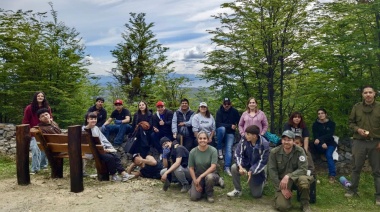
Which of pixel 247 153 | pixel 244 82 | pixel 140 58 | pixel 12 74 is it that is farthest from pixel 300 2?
pixel 140 58

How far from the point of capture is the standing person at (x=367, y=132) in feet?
20.6

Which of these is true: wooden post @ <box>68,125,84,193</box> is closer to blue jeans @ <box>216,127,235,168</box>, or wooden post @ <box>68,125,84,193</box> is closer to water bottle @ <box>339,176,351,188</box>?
blue jeans @ <box>216,127,235,168</box>

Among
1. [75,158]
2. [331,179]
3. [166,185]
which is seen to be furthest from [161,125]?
[331,179]

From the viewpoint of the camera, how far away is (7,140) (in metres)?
11.0

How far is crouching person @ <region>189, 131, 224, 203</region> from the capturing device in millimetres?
5684

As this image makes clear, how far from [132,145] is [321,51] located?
638 cm

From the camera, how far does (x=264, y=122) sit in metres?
7.24

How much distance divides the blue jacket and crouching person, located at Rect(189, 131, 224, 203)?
1.90 ft

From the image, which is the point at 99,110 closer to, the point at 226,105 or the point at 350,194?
the point at 226,105

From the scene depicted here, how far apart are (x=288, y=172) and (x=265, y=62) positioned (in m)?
6.34

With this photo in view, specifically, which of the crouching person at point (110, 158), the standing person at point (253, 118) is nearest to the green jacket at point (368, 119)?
the standing person at point (253, 118)

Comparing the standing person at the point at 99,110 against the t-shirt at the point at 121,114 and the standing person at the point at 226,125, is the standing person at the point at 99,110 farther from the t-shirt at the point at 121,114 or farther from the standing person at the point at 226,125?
the standing person at the point at 226,125

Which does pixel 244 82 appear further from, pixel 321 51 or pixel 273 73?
pixel 321 51

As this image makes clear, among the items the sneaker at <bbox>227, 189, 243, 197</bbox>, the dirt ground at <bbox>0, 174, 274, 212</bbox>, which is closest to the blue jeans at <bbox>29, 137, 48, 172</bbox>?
the dirt ground at <bbox>0, 174, 274, 212</bbox>
